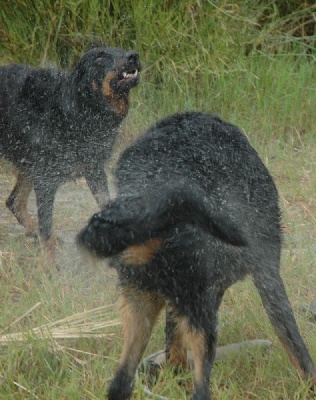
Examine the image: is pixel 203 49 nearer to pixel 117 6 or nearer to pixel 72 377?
pixel 117 6

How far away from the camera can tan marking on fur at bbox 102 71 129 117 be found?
4.82 meters

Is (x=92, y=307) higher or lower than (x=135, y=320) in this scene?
lower

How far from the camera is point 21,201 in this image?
533 centimetres

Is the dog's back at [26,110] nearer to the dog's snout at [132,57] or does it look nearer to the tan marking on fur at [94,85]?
the tan marking on fur at [94,85]

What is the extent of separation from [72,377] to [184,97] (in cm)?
364

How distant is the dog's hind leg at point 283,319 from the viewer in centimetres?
330

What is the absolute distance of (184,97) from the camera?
6547 millimetres

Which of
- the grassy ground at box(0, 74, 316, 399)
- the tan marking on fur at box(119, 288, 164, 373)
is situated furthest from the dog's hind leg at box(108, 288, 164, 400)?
the grassy ground at box(0, 74, 316, 399)

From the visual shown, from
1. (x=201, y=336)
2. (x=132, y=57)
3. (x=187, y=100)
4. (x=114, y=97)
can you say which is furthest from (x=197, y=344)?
(x=187, y=100)

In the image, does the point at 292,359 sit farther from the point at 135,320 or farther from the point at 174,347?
the point at 135,320

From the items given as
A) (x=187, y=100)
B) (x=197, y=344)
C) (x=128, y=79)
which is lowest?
(x=187, y=100)

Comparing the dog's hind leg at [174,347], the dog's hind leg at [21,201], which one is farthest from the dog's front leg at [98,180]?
the dog's hind leg at [174,347]

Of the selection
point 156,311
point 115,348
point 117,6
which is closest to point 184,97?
point 117,6

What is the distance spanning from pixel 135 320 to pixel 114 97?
83.5 inches
